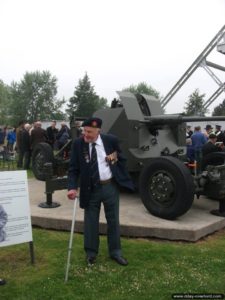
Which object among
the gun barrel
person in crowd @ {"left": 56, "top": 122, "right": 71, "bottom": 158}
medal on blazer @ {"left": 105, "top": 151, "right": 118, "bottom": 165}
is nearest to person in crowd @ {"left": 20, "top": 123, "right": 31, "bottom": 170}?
person in crowd @ {"left": 56, "top": 122, "right": 71, "bottom": 158}

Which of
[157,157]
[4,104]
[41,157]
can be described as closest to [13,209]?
[157,157]

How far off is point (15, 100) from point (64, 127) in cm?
6944

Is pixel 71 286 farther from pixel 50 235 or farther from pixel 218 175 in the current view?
pixel 218 175

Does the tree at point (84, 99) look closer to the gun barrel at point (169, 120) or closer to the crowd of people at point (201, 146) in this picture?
the crowd of people at point (201, 146)

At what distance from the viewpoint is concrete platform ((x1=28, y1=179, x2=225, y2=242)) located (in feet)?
20.9

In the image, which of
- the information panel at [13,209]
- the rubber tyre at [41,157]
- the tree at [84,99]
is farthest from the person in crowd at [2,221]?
the tree at [84,99]

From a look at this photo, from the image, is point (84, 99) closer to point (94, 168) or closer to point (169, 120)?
point (169, 120)

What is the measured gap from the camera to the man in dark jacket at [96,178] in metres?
5.27

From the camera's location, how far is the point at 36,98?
83.6 metres

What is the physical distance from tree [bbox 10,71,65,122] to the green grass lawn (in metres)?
77.2

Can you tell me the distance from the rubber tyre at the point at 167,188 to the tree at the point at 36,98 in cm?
7620

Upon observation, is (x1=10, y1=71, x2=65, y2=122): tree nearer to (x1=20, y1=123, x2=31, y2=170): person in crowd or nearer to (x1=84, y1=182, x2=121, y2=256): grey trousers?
(x1=20, y1=123, x2=31, y2=170): person in crowd

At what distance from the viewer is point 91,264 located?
17.5ft

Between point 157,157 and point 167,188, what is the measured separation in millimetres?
520
